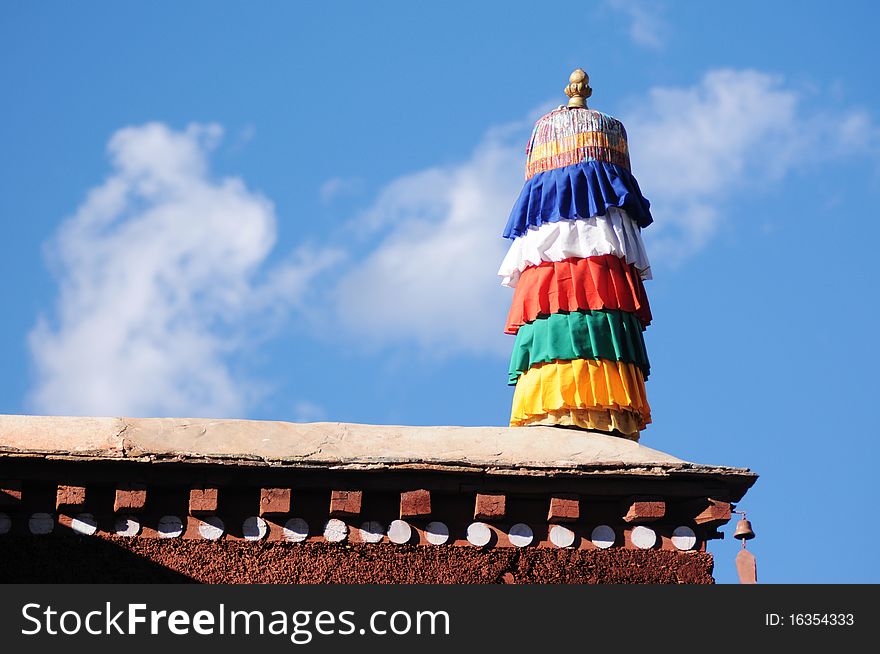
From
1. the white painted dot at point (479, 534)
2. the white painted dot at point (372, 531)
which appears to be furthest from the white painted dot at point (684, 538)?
the white painted dot at point (372, 531)

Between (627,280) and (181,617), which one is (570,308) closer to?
(627,280)

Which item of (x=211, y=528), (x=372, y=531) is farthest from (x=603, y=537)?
(x=211, y=528)

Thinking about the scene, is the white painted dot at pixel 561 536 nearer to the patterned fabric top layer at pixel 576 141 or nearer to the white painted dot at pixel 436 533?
the white painted dot at pixel 436 533

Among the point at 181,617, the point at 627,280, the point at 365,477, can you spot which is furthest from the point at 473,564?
the point at 627,280

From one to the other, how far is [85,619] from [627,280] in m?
7.77

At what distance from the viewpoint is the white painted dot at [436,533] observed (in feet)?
47.4

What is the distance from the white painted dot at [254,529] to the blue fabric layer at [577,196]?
5956 mm

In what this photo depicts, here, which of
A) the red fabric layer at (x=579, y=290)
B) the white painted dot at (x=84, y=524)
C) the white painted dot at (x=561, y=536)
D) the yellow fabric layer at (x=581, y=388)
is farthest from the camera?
the red fabric layer at (x=579, y=290)

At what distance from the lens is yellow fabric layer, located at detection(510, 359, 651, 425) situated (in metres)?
17.5

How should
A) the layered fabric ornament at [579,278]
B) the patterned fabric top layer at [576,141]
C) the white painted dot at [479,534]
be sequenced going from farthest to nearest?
1. the patterned fabric top layer at [576,141]
2. the layered fabric ornament at [579,278]
3. the white painted dot at [479,534]

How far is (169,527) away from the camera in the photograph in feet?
46.5

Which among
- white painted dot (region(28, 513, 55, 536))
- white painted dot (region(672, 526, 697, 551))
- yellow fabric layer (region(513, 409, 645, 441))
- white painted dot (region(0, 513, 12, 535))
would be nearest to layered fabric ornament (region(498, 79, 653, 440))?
yellow fabric layer (region(513, 409, 645, 441))

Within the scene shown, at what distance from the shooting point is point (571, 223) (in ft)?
61.2

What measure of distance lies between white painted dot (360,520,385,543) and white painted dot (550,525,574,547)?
4.90 feet
